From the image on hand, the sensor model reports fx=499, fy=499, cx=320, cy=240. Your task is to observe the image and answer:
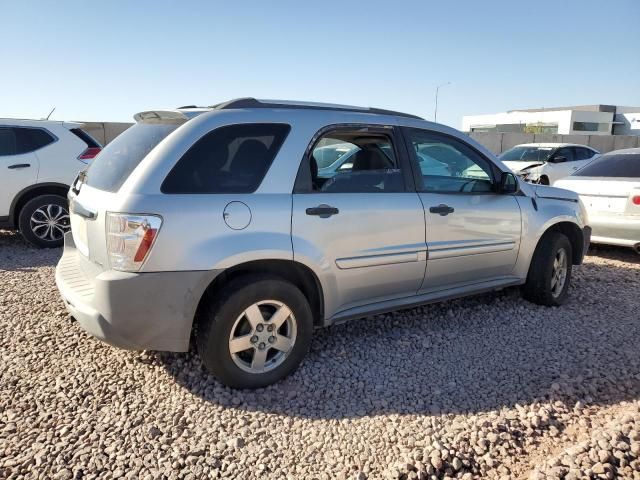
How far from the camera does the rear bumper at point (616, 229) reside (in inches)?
245

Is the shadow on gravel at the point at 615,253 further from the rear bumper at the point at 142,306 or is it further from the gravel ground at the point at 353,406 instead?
the rear bumper at the point at 142,306

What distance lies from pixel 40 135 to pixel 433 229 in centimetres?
585

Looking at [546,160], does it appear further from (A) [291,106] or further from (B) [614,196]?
(A) [291,106]

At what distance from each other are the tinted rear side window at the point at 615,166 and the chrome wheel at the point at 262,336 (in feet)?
18.3

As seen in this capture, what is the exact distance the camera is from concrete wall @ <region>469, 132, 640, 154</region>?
27.1 metres

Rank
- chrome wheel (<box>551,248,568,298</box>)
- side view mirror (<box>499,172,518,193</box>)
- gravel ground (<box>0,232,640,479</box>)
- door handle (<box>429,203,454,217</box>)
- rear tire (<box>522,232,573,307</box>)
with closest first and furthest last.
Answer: gravel ground (<box>0,232,640,479</box>) < door handle (<box>429,203,454,217</box>) < side view mirror (<box>499,172,518,193</box>) < rear tire (<box>522,232,573,307</box>) < chrome wheel (<box>551,248,568,298</box>)

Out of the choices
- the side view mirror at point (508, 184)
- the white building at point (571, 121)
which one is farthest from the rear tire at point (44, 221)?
the white building at point (571, 121)

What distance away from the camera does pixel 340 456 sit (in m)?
2.57

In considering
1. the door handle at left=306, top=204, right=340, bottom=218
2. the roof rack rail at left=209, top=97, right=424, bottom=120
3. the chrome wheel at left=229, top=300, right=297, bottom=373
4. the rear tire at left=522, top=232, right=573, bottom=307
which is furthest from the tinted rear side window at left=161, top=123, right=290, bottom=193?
the rear tire at left=522, top=232, right=573, bottom=307

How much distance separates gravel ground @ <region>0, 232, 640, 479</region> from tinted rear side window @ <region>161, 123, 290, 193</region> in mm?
1285

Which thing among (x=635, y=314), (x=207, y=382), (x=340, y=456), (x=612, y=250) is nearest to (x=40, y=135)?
(x=207, y=382)

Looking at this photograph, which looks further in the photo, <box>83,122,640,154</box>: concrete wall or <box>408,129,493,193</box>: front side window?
<box>83,122,640,154</box>: concrete wall

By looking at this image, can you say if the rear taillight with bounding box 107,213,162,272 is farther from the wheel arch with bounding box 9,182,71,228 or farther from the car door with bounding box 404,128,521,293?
the wheel arch with bounding box 9,182,71,228

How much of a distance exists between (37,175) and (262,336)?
5.21 m
